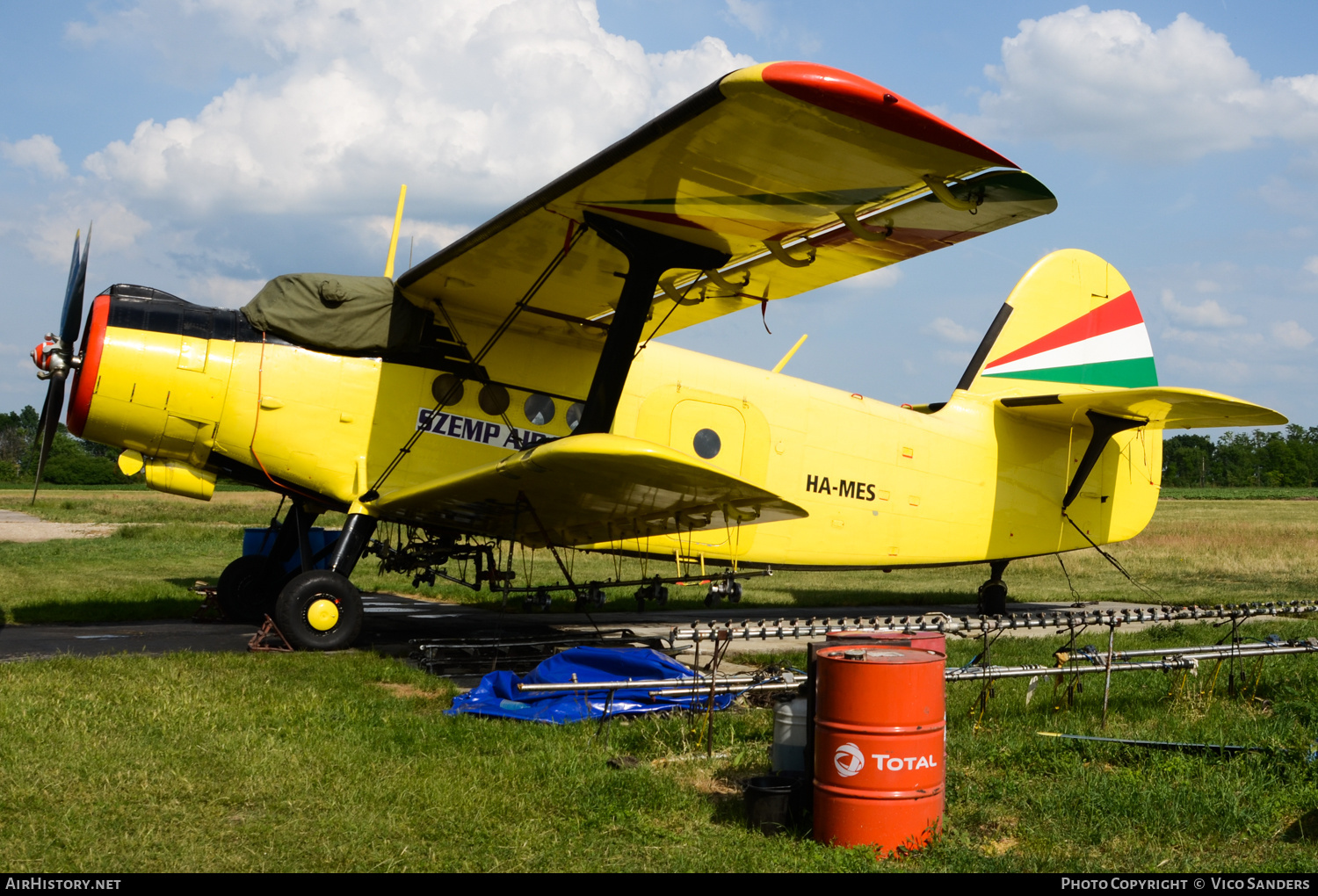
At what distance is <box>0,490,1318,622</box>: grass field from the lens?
43.1ft

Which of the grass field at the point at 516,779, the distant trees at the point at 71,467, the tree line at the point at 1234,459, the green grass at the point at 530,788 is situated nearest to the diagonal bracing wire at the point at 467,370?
the grass field at the point at 516,779

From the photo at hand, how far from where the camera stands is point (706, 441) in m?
10.5

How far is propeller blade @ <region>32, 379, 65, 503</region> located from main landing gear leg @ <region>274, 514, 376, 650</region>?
8.36ft

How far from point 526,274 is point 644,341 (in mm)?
1596

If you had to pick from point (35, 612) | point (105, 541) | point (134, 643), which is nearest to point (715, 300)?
point (134, 643)

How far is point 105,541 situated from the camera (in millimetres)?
23203

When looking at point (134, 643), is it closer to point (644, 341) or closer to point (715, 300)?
point (644, 341)

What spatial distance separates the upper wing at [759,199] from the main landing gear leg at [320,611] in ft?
9.21

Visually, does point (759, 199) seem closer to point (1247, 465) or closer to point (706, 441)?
point (706, 441)

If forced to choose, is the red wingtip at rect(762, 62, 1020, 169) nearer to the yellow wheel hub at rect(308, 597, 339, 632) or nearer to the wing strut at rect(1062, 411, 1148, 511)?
the yellow wheel hub at rect(308, 597, 339, 632)

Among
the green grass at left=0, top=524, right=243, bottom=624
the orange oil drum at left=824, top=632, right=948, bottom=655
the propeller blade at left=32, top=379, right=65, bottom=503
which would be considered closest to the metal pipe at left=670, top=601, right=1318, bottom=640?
the orange oil drum at left=824, top=632, right=948, bottom=655

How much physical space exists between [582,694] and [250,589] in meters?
6.18

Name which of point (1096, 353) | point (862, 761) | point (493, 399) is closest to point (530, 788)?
point (862, 761)

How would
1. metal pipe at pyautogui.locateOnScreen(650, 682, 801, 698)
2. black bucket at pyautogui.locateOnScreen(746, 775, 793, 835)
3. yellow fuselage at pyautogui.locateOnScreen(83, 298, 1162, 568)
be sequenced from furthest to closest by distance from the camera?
yellow fuselage at pyautogui.locateOnScreen(83, 298, 1162, 568) < metal pipe at pyautogui.locateOnScreen(650, 682, 801, 698) < black bucket at pyautogui.locateOnScreen(746, 775, 793, 835)
